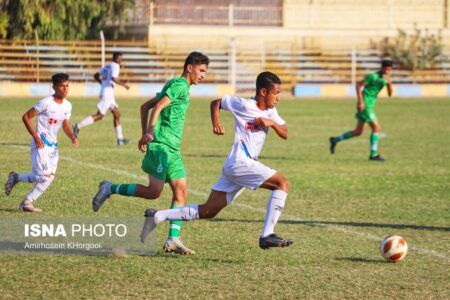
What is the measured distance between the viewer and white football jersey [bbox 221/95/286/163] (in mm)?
9562

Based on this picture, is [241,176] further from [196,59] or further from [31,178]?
[31,178]

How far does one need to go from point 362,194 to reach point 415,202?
1041 mm

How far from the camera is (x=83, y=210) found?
12281mm

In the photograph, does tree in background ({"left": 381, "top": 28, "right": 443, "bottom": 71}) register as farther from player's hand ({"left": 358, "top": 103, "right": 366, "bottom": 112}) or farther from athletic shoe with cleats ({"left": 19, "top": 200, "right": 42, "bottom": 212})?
athletic shoe with cleats ({"left": 19, "top": 200, "right": 42, "bottom": 212})

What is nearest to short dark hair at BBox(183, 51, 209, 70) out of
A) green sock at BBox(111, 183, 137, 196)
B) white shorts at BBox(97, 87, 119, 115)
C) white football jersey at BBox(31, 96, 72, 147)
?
green sock at BBox(111, 183, 137, 196)

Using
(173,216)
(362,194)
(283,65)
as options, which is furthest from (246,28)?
(173,216)

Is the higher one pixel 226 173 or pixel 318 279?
pixel 226 173

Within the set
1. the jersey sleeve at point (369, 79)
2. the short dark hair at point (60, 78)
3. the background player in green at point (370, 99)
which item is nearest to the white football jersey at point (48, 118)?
the short dark hair at point (60, 78)

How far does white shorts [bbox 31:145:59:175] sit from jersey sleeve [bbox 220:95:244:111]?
322 cm

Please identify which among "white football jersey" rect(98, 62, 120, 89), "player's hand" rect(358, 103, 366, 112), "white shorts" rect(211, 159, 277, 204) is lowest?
"player's hand" rect(358, 103, 366, 112)

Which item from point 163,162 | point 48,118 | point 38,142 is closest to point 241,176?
point 163,162

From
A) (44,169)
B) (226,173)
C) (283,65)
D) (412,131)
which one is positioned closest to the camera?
(226,173)

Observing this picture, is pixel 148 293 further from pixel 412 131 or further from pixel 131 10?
pixel 131 10

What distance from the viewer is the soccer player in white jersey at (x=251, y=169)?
9.48 meters
